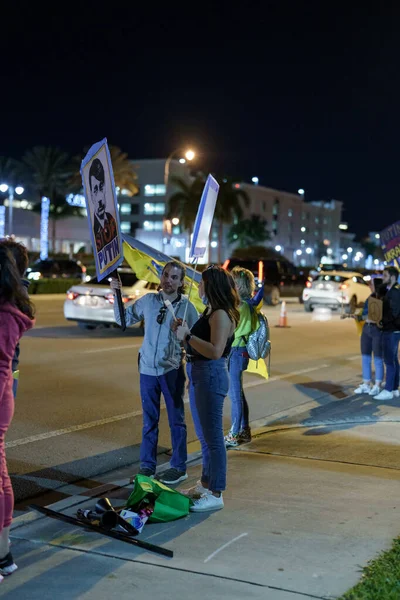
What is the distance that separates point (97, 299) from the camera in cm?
1761

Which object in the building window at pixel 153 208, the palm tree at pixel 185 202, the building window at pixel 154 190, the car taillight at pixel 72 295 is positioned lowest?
the car taillight at pixel 72 295

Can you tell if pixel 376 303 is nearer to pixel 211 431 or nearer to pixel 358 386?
pixel 358 386

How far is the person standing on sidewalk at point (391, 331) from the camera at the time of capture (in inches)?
398

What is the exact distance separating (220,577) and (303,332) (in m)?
16.3

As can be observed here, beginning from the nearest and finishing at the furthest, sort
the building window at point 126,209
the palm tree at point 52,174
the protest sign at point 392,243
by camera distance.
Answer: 1. the protest sign at point 392,243
2. the palm tree at point 52,174
3. the building window at point 126,209

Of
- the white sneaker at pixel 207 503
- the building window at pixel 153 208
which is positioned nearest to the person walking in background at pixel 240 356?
the white sneaker at pixel 207 503

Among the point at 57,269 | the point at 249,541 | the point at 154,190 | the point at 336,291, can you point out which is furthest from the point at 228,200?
the point at 249,541

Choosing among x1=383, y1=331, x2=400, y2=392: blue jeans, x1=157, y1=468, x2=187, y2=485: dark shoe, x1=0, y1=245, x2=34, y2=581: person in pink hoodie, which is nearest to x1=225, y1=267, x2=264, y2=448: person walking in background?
x1=157, y1=468, x2=187, y2=485: dark shoe

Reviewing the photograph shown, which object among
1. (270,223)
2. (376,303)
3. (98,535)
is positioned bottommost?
(98,535)

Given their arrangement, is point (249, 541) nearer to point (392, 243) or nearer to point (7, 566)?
point (7, 566)

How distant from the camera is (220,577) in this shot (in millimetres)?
4262

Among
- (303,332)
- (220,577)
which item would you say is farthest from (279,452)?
(303,332)

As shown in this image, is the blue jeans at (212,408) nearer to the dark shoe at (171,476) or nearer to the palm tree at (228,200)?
the dark shoe at (171,476)

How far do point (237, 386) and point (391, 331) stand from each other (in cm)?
345
